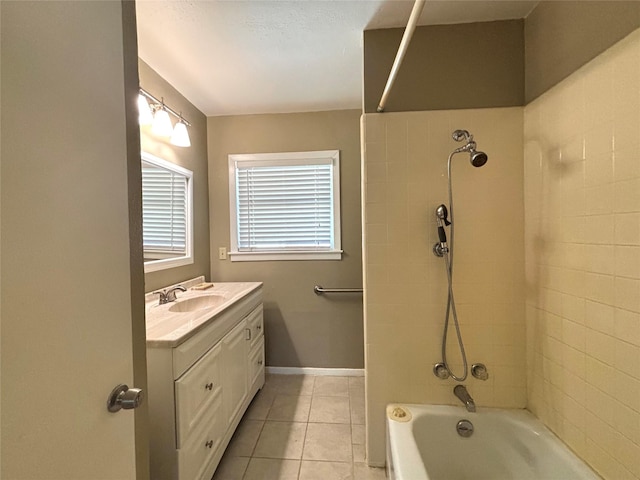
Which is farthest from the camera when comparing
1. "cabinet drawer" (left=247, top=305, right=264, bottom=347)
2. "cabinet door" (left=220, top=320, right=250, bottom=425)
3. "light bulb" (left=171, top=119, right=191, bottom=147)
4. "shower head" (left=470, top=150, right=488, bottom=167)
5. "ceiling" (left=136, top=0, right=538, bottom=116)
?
"cabinet drawer" (left=247, top=305, right=264, bottom=347)

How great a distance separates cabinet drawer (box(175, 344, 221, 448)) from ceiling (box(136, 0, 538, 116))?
1.71 metres

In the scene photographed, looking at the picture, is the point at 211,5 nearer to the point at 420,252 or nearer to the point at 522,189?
the point at 420,252

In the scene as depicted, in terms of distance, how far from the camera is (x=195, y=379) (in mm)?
1339

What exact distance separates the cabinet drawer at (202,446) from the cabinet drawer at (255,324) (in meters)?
0.58

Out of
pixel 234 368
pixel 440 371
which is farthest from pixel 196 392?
pixel 440 371

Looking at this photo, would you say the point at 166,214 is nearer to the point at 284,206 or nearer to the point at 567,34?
the point at 284,206

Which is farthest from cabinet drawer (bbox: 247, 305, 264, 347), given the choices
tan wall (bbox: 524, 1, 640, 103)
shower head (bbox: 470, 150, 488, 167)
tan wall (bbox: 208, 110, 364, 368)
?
tan wall (bbox: 524, 1, 640, 103)

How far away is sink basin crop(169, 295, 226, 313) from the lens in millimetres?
1851

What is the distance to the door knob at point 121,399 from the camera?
2.20ft

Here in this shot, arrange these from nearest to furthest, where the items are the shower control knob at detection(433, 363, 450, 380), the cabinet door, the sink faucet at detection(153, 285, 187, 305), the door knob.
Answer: the door knob → the shower control knob at detection(433, 363, 450, 380) → the cabinet door → the sink faucet at detection(153, 285, 187, 305)

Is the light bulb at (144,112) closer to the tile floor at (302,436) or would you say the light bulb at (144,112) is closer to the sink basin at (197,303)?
the sink basin at (197,303)

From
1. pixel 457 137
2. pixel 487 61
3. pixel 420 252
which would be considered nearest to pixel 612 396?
pixel 420 252

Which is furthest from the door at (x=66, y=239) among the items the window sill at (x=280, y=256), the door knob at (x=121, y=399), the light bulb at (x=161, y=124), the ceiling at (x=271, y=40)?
the window sill at (x=280, y=256)

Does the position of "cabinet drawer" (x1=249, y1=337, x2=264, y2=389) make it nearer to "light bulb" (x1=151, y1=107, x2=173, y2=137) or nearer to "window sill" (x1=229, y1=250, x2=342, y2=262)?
"window sill" (x1=229, y1=250, x2=342, y2=262)
